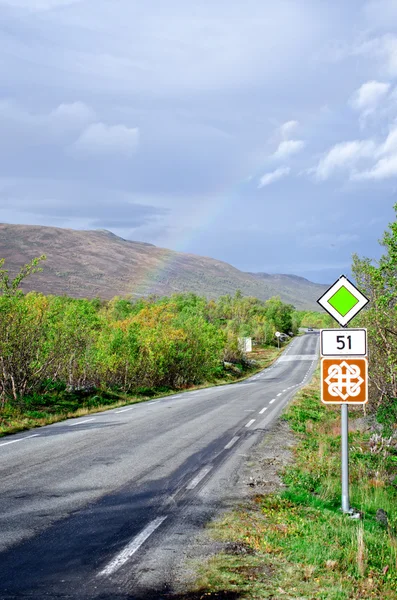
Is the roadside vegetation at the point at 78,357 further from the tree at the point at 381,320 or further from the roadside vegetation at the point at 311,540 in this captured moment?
the tree at the point at 381,320

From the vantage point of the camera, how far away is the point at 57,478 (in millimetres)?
7859

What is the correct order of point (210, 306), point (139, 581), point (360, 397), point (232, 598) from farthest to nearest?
point (210, 306) → point (360, 397) → point (139, 581) → point (232, 598)

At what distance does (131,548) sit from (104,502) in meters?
1.70

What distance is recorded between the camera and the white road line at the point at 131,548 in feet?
15.2

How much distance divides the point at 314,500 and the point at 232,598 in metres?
3.72

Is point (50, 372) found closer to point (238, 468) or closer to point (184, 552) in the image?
point (238, 468)

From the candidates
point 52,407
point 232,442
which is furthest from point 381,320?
point 52,407

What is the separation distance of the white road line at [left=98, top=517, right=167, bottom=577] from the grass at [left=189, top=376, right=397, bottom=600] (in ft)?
2.28

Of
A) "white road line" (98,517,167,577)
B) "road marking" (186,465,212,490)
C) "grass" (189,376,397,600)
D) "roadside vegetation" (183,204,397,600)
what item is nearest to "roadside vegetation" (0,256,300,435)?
"road marking" (186,465,212,490)

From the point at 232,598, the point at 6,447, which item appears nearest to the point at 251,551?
the point at 232,598

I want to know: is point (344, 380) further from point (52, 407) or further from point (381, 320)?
point (52, 407)

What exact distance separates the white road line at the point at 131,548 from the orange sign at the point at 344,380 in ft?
8.97

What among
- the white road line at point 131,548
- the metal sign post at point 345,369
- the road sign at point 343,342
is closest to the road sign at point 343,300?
the metal sign post at point 345,369

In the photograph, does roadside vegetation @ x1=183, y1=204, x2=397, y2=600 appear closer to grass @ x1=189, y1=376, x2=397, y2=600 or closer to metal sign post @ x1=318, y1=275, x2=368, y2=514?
grass @ x1=189, y1=376, x2=397, y2=600
